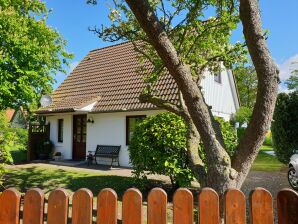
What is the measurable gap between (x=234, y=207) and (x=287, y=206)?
1.31 feet

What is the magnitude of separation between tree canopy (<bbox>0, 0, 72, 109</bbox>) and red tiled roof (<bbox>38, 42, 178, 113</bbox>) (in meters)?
4.08

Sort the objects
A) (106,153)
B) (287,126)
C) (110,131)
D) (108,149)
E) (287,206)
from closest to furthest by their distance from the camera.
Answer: (287,206) → (287,126) → (106,153) → (108,149) → (110,131)

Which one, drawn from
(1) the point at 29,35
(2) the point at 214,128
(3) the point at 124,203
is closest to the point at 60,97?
(1) the point at 29,35

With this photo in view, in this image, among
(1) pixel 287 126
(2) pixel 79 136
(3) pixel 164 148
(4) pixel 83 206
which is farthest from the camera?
(2) pixel 79 136

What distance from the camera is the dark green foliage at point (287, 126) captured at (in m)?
13.2

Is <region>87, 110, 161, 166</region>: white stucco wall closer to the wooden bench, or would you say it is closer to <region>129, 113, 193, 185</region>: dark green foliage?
the wooden bench

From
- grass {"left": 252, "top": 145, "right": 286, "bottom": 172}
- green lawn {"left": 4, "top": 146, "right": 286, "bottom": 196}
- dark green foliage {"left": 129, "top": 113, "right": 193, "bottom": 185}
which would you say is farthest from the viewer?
grass {"left": 252, "top": 145, "right": 286, "bottom": 172}

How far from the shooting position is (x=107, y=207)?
2.52 m

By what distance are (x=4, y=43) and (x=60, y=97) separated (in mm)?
8994

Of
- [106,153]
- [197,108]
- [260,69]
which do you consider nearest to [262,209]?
[197,108]

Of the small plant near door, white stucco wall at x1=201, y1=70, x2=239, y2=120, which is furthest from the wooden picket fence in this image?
the small plant near door

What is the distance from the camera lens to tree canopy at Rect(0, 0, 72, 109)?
11.2 metres

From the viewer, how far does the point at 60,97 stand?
794 inches

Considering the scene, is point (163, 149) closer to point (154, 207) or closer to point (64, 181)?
point (64, 181)
